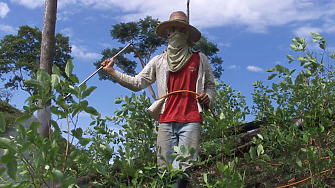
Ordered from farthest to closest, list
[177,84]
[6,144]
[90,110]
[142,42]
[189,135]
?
[142,42] < [177,84] < [189,135] < [90,110] < [6,144]

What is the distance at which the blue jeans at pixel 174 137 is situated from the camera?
334 cm

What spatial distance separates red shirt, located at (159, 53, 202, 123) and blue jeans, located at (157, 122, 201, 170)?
56 millimetres

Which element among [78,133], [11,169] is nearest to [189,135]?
[78,133]

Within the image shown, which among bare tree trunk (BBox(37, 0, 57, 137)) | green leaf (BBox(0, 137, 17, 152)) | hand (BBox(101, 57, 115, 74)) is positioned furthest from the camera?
bare tree trunk (BBox(37, 0, 57, 137))

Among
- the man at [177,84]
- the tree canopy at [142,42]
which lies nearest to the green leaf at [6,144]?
the man at [177,84]

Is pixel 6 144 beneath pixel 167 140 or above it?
beneath

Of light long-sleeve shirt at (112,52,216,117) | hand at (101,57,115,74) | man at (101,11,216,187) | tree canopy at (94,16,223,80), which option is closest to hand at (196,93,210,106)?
man at (101,11,216,187)

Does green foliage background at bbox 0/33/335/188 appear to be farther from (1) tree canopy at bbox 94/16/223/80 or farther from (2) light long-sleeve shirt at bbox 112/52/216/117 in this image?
(1) tree canopy at bbox 94/16/223/80

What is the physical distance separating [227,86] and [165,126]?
6.41 feet

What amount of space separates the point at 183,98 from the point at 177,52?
0.49 m

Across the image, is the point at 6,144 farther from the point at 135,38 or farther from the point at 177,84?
the point at 135,38

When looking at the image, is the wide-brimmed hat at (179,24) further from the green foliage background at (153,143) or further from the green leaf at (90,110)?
the green leaf at (90,110)

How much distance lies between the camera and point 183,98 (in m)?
3.45

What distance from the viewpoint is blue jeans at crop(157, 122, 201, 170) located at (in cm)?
334
